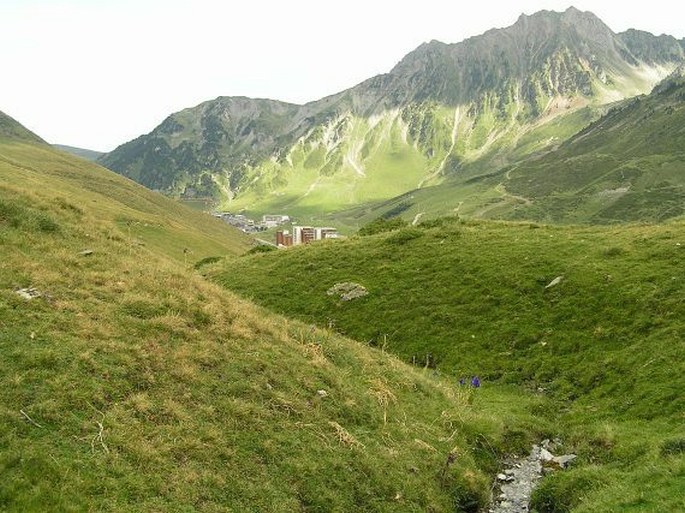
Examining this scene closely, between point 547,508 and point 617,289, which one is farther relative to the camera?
point 617,289

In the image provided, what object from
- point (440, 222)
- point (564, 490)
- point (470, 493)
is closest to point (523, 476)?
point (564, 490)

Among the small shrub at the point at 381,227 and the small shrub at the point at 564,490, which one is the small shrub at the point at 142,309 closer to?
the small shrub at the point at 564,490

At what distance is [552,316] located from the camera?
36.2m

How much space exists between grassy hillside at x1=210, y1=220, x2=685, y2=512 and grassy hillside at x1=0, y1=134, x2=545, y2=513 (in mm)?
3771

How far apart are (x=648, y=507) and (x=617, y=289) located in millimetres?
22834

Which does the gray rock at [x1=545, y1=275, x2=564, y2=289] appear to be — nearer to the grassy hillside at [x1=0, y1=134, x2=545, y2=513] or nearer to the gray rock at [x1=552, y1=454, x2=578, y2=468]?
the grassy hillside at [x1=0, y1=134, x2=545, y2=513]

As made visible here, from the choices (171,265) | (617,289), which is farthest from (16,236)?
(617,289)

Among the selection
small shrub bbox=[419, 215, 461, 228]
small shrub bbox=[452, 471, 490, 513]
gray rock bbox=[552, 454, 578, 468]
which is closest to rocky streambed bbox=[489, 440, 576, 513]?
gray rock bbox=[552, 454, 578, 468]

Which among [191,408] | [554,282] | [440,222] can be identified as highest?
[440,222]

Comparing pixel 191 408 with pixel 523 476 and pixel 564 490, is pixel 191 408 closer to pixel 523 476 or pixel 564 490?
pixel 564 490

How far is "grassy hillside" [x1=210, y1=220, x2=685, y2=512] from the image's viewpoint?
2041cm

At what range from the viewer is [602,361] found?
29.8m

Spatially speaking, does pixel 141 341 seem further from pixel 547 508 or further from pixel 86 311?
pixel 547 508

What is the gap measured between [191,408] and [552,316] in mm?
26805
